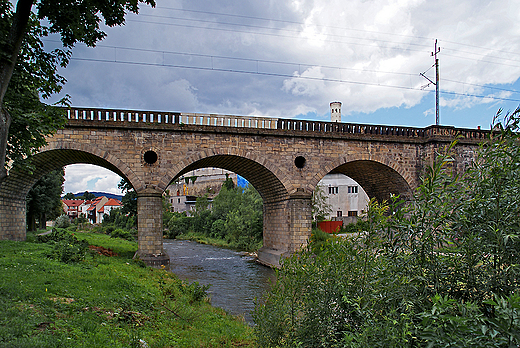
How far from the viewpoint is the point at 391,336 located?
328cm

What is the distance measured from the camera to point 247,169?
1944 cm

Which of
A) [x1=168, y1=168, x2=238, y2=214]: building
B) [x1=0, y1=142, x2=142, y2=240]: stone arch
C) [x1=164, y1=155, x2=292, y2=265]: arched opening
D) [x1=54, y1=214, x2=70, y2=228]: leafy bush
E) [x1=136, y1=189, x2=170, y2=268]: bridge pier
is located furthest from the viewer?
[x1=168, y1=168, x2=238, y2=214]: building

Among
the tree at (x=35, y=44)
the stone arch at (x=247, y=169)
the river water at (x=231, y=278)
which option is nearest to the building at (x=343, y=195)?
the river water at (x=231, y=278)

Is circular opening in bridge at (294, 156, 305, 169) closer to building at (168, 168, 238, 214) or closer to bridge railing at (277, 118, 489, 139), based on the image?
bridge railing at (277, 118, 489, 139)

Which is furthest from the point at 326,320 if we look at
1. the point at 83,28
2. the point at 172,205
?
the point at 172,205

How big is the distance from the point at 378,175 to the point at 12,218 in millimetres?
19391

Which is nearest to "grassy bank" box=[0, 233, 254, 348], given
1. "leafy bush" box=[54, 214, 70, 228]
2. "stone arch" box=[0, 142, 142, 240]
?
"stone arch" box=[0, 142, 142, 240]

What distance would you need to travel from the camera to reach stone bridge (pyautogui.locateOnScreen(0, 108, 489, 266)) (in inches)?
620

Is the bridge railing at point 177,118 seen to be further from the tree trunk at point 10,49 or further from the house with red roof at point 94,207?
the house with red roof at point 94,207

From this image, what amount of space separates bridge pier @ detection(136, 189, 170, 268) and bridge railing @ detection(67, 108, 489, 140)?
3549mm

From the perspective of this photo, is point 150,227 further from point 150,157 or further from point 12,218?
point 12,218

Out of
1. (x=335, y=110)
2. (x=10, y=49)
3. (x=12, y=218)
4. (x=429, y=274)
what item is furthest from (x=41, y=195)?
(x=335, y=110)

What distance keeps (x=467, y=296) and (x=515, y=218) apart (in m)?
0.97

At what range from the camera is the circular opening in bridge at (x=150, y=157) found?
53.4 ft
